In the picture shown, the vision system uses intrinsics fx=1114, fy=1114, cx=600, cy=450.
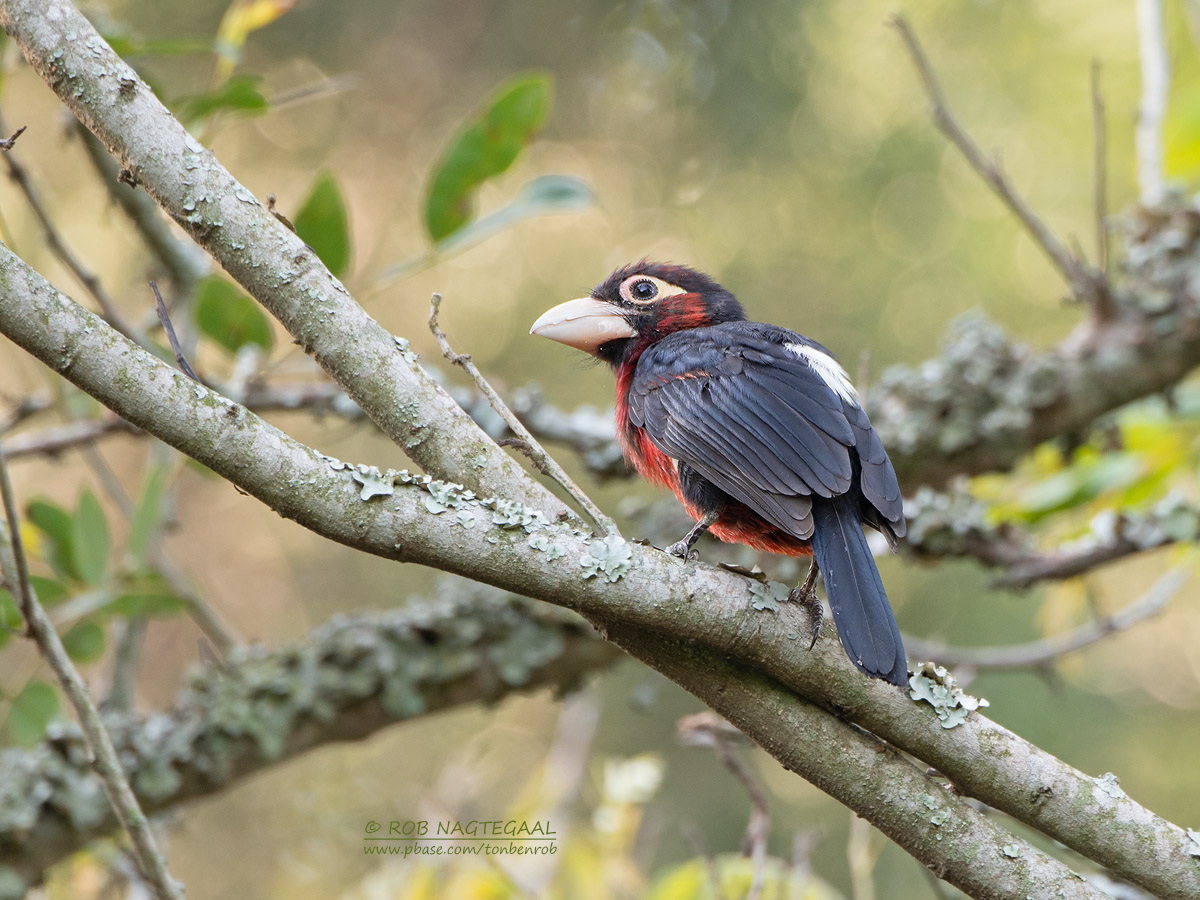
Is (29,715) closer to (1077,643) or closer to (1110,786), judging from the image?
(1110,786)

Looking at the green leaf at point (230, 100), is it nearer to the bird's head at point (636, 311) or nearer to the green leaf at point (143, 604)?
the bird's head at point (636, 311)

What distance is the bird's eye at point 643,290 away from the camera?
3582 mm

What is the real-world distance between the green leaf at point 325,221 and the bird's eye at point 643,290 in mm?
906

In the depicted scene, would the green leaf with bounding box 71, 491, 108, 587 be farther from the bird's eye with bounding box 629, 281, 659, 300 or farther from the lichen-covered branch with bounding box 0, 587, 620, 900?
the bird's eye with bounding box 629, 281, 659, 300

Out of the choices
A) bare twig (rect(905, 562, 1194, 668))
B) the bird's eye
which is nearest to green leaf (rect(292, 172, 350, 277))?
the bird's eye

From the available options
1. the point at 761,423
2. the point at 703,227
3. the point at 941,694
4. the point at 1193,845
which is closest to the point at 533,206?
the point at 761,423

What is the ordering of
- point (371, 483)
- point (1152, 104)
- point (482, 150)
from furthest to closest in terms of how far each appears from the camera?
point (1152, 104), point (482, 150), point (371, 483)

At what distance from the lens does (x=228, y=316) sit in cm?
343

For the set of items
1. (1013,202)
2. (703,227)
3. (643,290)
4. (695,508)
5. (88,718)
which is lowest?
(88,718)

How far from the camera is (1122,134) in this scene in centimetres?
668

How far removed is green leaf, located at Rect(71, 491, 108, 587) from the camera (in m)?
3.06

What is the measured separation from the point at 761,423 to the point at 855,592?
2.00 ft

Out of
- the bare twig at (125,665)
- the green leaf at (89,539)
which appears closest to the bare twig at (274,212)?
the green leaf at (89,539)

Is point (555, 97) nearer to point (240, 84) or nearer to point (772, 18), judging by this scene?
point (772, 18)
